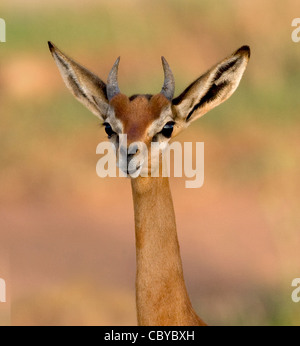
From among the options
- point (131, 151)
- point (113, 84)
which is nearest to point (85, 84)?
point (113, 84)

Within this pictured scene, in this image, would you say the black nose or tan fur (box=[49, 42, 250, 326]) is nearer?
the black nose

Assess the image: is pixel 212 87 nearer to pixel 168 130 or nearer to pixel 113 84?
pixel 168 130

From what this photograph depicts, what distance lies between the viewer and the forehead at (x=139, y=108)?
25.0ft

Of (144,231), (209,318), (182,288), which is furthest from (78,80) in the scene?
(209,318)

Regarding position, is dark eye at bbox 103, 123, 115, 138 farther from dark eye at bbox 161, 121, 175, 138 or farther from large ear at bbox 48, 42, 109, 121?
dark eye at bbox 161, 121, 175, 138

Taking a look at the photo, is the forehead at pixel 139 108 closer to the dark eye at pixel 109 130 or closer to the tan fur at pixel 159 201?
the tan fur at pixel 159 201

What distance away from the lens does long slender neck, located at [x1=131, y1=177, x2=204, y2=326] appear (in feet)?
24.9

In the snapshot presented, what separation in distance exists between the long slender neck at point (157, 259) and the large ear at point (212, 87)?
0.69 meters

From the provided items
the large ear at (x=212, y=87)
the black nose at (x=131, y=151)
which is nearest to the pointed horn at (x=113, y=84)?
the large ear at (x=212, y=87)

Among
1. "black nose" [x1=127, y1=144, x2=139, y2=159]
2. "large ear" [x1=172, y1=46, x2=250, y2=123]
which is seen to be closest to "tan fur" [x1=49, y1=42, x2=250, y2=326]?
"large ear" [x1=172, y1=46, x2=250, y2=123]

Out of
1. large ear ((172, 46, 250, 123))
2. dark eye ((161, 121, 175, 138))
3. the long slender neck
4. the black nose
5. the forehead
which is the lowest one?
the long slender neck

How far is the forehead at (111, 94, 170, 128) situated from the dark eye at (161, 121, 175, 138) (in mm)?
123

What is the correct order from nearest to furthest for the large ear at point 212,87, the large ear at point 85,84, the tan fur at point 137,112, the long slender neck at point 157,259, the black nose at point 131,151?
the black nose at point 131,151, the tan fur at point 137,112, the long slender neck at point 157,259, the large ear at point 212,87, the large ear at point 85,84

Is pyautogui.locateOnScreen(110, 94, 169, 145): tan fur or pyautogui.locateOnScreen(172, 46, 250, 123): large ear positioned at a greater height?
pyautogui.locateOnScreen(172, 46, 250, 123): large ear
